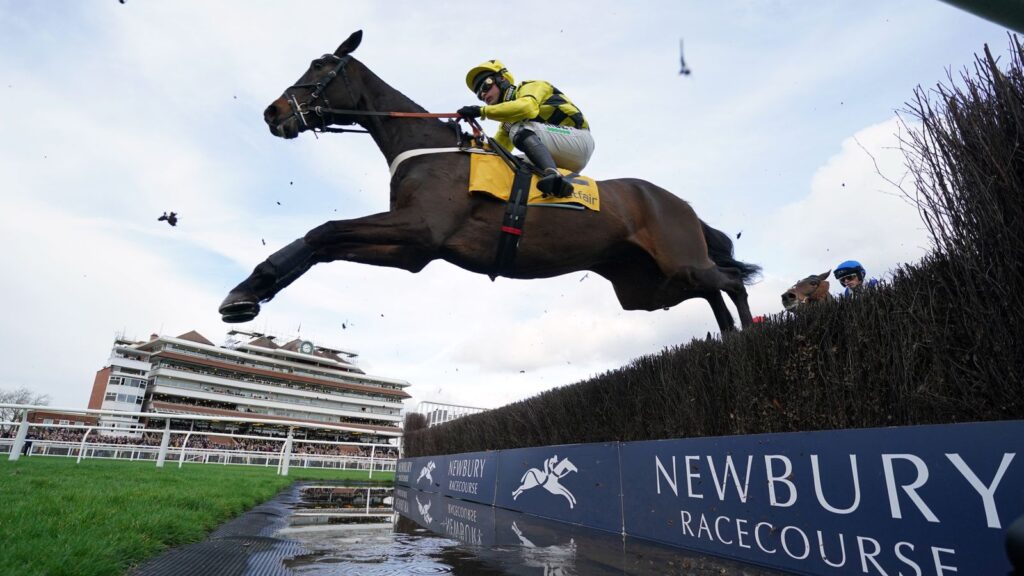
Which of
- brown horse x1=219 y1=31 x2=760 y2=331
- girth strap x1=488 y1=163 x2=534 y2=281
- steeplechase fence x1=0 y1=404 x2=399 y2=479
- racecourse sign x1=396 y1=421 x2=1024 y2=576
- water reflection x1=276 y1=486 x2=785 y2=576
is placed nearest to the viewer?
racecourse sign x1=396 y1=421 x2=1024 y2=576

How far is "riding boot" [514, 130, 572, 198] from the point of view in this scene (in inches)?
139

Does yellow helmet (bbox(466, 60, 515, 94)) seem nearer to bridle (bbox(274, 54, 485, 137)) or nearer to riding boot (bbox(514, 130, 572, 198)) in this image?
bridle (bbox(274, 54, 485, 137))

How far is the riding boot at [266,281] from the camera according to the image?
336cm

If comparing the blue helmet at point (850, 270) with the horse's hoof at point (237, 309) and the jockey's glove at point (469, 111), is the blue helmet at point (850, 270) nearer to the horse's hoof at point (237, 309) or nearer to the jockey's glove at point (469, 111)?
the jockey's glove at point (469, 111)

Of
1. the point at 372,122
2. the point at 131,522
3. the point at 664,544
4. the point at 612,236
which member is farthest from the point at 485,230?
the point at 131,522

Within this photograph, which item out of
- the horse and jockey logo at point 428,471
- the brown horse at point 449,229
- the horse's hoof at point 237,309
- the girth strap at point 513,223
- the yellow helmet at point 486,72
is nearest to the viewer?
the horse's hoof at point 237,309

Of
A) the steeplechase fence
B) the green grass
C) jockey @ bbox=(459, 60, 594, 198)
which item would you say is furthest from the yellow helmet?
the steeplechase fence

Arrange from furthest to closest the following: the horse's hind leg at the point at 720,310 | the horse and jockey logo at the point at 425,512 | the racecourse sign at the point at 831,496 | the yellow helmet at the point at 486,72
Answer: the horse and jockey logo at the point at 425,512 → the horse's hind leg at the point at 720,310 → the yellow helmet at the point at 486,72 → the racecourse sign at the point at 831,496

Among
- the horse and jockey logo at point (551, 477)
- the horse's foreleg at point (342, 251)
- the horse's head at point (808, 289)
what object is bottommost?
the horse and jockey logo at point (551, 477)

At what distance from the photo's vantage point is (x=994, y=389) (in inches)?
92.7

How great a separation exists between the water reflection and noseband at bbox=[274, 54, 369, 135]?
2756mm

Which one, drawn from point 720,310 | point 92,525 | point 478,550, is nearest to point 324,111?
point 92,525

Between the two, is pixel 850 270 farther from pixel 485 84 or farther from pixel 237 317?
pixel 237 317

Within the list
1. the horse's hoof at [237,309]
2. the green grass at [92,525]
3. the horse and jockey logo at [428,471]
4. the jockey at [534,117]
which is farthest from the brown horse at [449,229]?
the horse and jockey logo at [428,471]
